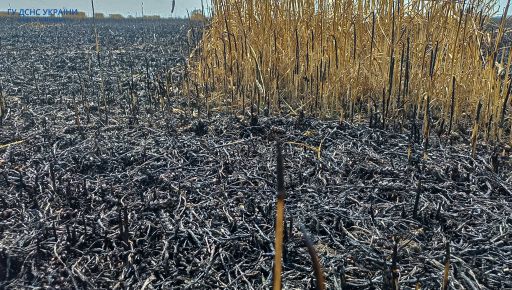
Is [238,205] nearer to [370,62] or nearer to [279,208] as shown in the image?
[279,208]

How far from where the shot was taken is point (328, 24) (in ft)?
10.2

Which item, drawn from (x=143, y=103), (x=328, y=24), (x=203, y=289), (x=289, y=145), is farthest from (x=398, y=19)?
(x=203, y=289)

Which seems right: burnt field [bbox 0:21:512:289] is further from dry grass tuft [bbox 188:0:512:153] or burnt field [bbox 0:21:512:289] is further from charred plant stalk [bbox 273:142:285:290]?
charred plant stalk [bbox 273:142:285:290]

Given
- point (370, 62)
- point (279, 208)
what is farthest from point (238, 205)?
point (370, 62)

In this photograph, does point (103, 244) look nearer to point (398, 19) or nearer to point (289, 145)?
point (289, 145)

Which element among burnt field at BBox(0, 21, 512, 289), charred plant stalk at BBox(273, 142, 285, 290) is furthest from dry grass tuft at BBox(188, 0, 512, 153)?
charred plant stalk at BBox(273, 142, 285, 290)

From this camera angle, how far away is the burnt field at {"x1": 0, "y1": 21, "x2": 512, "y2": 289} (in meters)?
1.43

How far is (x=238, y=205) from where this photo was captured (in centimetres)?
187

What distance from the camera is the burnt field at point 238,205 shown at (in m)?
1.43

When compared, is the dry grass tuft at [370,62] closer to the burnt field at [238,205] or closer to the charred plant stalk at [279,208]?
the burnt field at [238,205]

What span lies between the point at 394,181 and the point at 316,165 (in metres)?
0.39

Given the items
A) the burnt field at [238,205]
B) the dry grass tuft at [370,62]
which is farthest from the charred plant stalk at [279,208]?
the dry grass tuft at [370,62]

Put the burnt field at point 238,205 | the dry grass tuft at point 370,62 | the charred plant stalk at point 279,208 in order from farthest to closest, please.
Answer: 1. the dry grass tuft at point 370,62
2. the burnt field at point 238,205
3. the charred plant stalk at point 279,208

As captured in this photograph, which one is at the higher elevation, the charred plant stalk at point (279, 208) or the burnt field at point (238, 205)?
the charred plant stalk at point (279, 208)
